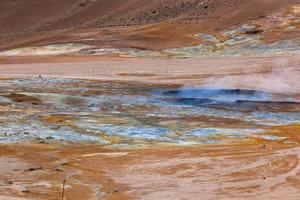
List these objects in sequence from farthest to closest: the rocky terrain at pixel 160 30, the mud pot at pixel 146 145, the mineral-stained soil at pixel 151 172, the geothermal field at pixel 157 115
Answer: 1. the rocky terrain at pixel 160 30
2. the geothermal field at pixel 157 115
3. the mud pot at pixel 146 145
4. the mineral-stained soil at pixel 151 172

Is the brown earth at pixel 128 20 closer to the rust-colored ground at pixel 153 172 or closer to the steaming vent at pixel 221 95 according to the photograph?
the steaming vent at pixel 221 95

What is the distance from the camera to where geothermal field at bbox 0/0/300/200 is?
1659 centimetres

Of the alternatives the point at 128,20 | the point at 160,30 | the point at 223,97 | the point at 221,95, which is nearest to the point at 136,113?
the point at 223,97

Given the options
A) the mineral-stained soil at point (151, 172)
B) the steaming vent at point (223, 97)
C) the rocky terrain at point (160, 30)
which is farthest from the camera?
the rocky terrain at point (160, 30)

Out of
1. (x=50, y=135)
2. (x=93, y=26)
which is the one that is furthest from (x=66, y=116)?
→ (x=93, y=26)

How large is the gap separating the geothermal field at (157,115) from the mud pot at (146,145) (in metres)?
0.05

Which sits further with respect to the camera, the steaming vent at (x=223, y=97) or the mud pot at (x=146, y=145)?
the steaming vent at (x=223, y=97)

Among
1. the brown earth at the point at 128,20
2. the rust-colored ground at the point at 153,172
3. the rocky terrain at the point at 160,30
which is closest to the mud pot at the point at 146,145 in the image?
the rust-colored ground at the point at 153,172

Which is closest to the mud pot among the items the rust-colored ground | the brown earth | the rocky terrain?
the rust-colored ground

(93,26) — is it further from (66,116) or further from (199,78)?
(66,116)

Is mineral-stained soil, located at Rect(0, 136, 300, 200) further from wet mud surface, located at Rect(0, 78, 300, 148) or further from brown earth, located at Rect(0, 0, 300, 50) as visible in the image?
brown earth, located at Rect(0, 0, 300, 50)

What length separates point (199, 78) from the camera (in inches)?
1823

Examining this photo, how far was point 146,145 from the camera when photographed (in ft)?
70.6

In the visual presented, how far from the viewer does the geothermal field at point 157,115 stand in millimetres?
16594
